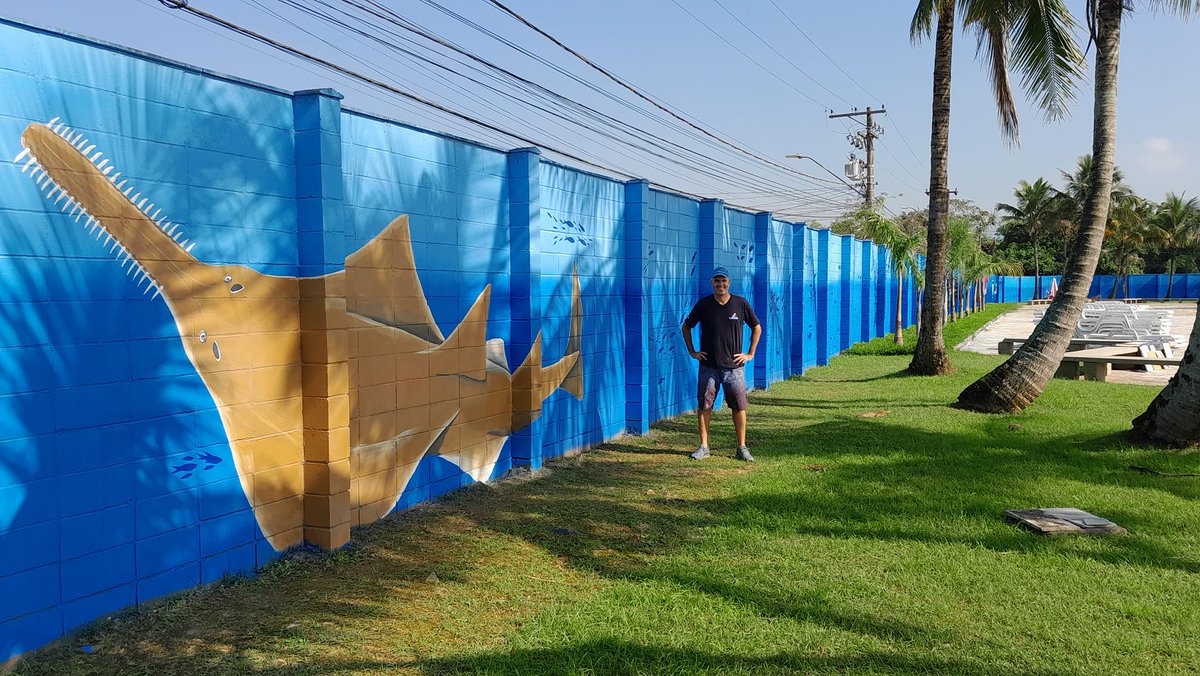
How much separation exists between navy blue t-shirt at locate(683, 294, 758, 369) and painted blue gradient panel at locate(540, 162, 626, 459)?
47.6 inches

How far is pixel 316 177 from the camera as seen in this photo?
513cm

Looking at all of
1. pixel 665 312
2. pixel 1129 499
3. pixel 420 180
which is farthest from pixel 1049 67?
pixel 420 180

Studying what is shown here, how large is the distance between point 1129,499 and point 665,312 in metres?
5.56

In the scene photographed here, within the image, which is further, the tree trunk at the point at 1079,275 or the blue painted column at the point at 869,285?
the blue painted column at the point at 869,285

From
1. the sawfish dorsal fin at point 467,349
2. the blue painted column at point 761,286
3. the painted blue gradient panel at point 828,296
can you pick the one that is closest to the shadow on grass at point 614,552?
the sawfish dorsal fin at point 467,349

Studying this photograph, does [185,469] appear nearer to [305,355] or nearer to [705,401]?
[305,355]

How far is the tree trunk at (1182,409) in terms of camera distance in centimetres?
798

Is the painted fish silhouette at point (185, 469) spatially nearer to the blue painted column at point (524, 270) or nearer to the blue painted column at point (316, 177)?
the blue painted column at point (316, 177)

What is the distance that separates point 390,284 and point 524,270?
181 cm

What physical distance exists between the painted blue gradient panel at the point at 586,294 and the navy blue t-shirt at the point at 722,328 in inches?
47.6

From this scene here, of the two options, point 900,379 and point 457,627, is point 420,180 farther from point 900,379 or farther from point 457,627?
point 900,379

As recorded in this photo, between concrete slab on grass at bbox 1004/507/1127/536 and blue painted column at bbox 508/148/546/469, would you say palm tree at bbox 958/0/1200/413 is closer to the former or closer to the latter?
concrete slab on grass at bbox 1004/507/1127/536

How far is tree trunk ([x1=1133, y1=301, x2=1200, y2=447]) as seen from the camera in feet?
26.2

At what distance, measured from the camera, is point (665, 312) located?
35.9ft
